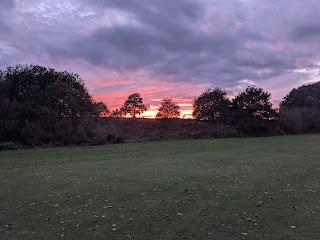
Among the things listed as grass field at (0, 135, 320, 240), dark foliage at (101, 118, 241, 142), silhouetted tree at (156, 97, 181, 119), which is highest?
silhouetted tree at (156, 97, 181, 119)

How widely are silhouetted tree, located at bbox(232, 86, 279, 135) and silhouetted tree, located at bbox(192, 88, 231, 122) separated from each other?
2.20 meters

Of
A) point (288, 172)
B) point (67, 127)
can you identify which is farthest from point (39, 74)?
point (288, 172)

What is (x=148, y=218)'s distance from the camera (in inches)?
269

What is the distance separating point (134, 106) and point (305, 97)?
1814 inches

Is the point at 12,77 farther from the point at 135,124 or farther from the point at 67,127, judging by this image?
the point at 135,124

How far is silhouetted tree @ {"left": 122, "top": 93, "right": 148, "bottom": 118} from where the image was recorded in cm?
7219

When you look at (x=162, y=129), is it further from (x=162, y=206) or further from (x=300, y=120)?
(x=162, y=206)

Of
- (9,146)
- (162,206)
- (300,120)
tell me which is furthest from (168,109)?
(162,206)

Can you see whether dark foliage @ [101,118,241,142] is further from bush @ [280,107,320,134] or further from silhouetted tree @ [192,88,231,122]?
bush @ [280,107,320,134]

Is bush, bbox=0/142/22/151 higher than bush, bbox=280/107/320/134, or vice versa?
bush, bbox=280/107/320/134

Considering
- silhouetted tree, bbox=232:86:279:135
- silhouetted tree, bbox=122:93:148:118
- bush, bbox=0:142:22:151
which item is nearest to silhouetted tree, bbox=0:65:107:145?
bush, bbox=0:142:22:151

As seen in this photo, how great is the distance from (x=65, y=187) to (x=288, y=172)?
384 inches

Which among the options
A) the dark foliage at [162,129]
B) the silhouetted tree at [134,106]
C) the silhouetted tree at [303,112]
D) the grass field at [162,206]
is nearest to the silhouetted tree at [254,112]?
the dark foliage at [162,129]

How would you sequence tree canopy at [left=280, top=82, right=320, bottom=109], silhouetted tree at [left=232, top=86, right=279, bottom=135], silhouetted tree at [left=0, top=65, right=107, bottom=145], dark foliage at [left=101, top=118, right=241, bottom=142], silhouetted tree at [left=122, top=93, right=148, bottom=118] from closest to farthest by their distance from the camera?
silhouetted tree at [left=0, top=65, right=107, bottom=145] < dark foliage at [left=101, top=118, right=241, bottom=142] < silhouetted tree at [left=232, top=86, right=279, bottom=135] < silhouetted tree at [left=122, top=93, right=148, bottom=118] < tree canopy at [left=280, top=82, right=320, bottom=109]
